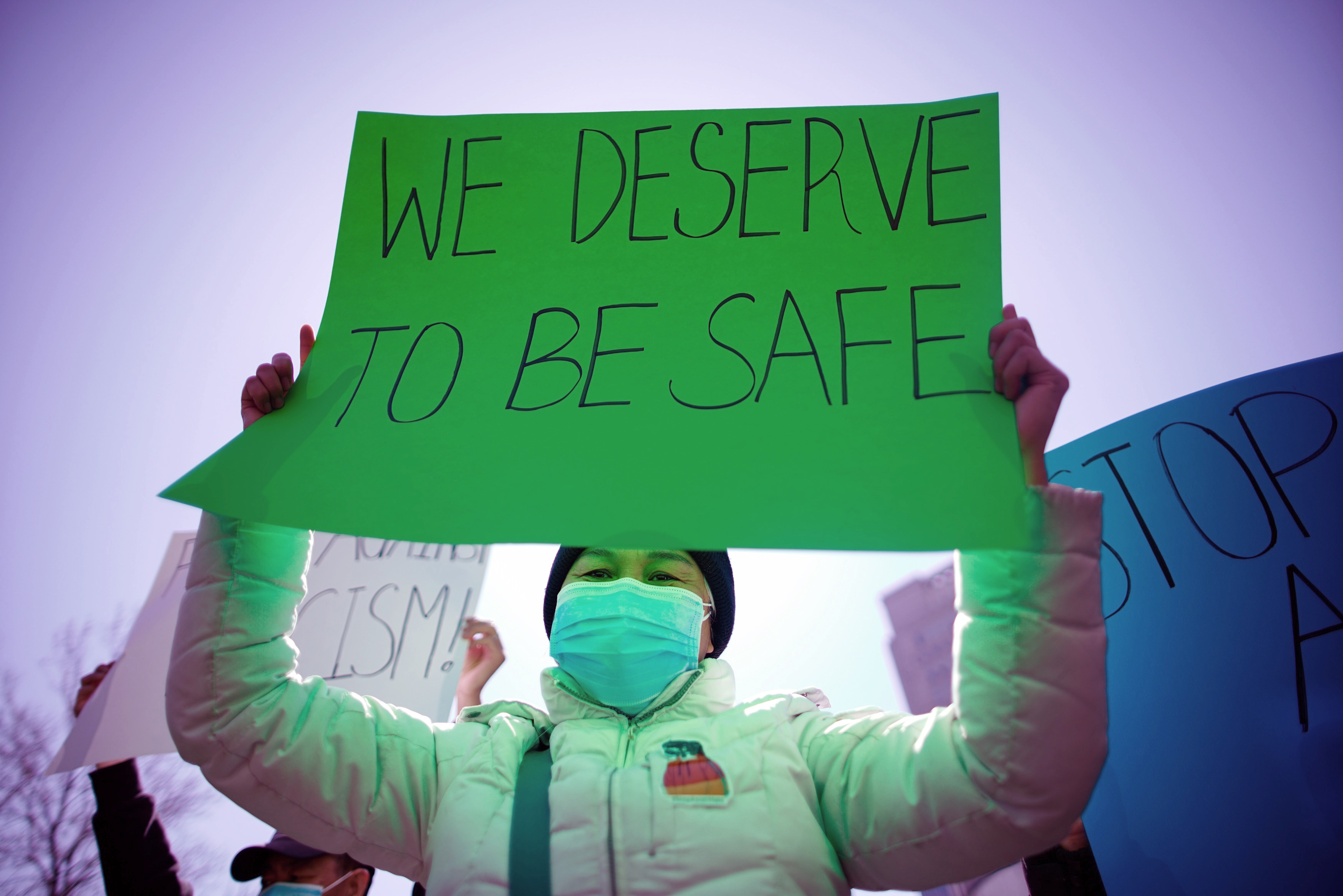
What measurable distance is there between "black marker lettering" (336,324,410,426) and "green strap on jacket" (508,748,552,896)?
896 mm

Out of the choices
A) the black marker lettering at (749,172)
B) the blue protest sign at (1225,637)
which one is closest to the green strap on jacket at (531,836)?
the black marker lettering at (749,172)

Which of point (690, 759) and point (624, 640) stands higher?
point (624, 640)

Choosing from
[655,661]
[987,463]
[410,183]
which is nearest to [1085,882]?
[655,661]

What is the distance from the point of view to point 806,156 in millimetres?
1881

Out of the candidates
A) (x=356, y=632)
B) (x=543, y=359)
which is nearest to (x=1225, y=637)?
(x=543, y=359)

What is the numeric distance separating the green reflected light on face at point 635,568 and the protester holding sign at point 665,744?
104 millimetres

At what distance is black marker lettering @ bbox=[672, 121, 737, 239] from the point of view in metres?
1.79

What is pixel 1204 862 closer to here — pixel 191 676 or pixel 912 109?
pixel 912 109

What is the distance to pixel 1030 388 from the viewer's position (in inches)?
54.2

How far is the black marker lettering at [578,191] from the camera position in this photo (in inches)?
72.3

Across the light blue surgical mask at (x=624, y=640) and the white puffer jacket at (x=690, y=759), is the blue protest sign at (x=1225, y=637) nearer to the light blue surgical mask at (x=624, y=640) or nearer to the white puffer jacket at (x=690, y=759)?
the white puffer jacket at (x=690, y=759)

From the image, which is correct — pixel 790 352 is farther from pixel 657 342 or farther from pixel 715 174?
pixel 715 174

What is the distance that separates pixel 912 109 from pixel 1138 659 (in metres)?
1.80

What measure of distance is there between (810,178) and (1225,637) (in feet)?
6.00
